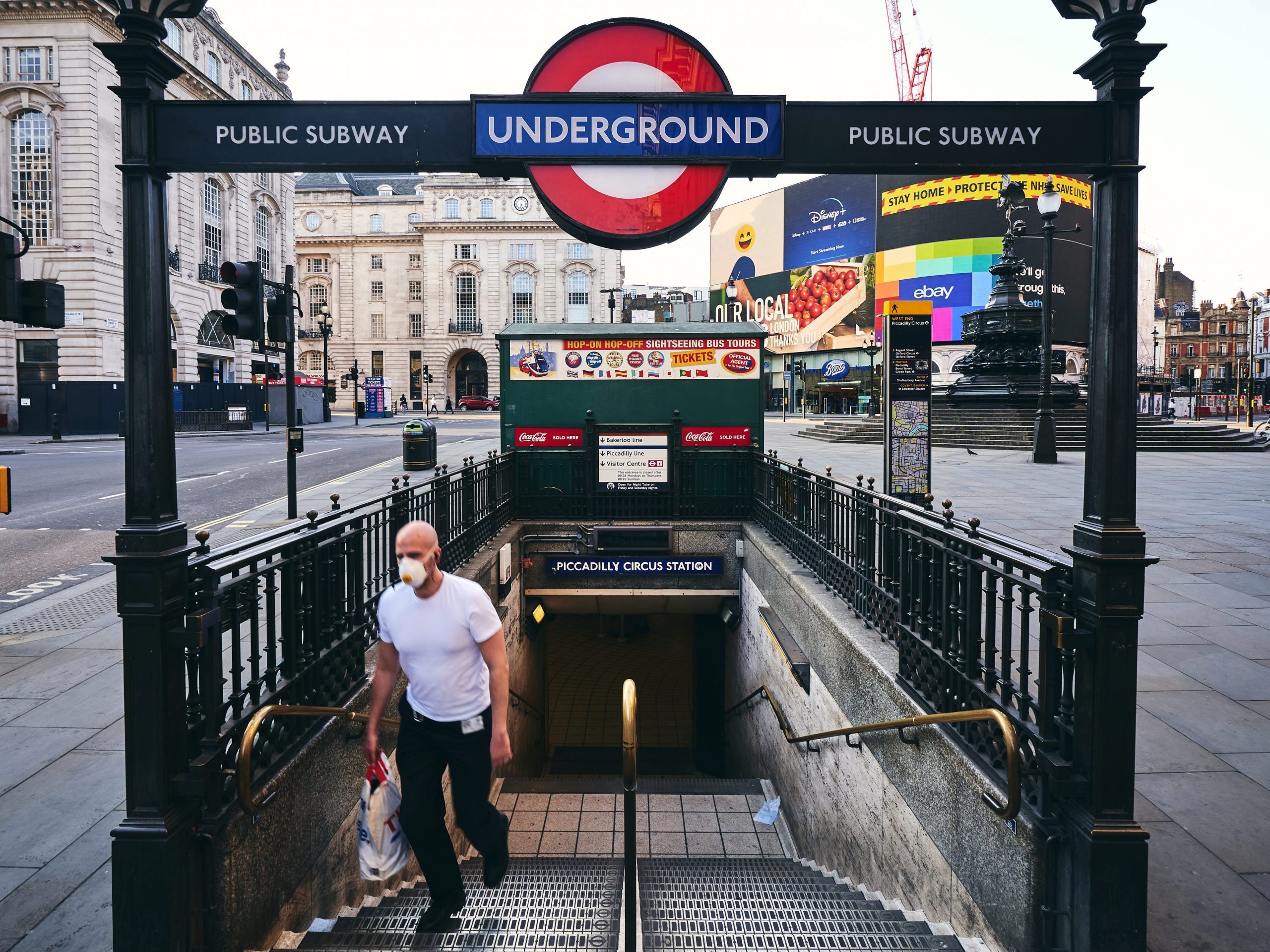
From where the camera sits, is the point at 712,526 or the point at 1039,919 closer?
the point at 1039,919

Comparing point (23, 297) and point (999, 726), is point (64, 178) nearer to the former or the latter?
point (23, 297)

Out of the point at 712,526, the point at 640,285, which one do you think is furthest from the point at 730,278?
the point at 712,526

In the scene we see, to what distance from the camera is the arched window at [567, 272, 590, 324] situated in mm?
81625

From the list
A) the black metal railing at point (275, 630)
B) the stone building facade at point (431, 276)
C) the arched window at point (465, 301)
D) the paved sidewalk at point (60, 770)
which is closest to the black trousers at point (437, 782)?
the black metal railing at point (275, 630)

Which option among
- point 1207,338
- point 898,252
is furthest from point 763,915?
point 1207,338

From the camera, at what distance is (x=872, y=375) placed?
67.8 m

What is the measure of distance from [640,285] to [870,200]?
288ft

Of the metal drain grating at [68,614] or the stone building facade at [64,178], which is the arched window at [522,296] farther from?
the metal drain grating at [68,614]

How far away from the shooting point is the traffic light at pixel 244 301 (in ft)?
23.6

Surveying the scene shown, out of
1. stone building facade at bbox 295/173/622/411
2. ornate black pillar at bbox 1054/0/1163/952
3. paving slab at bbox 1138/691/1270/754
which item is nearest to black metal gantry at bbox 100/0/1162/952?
ornate black pillar at bbox 1054/0/1163/952

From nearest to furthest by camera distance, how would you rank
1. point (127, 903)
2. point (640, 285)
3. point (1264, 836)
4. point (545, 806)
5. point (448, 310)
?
1. point (127, 903)
2. point (1264, 836)
3. point (545, 806)
4. point (448, 310)
5. point (640, 285)

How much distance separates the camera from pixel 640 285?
15438 cm

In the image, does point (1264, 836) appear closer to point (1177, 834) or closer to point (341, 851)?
point (1177, 834)

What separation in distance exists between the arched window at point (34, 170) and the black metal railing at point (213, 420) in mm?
9842
